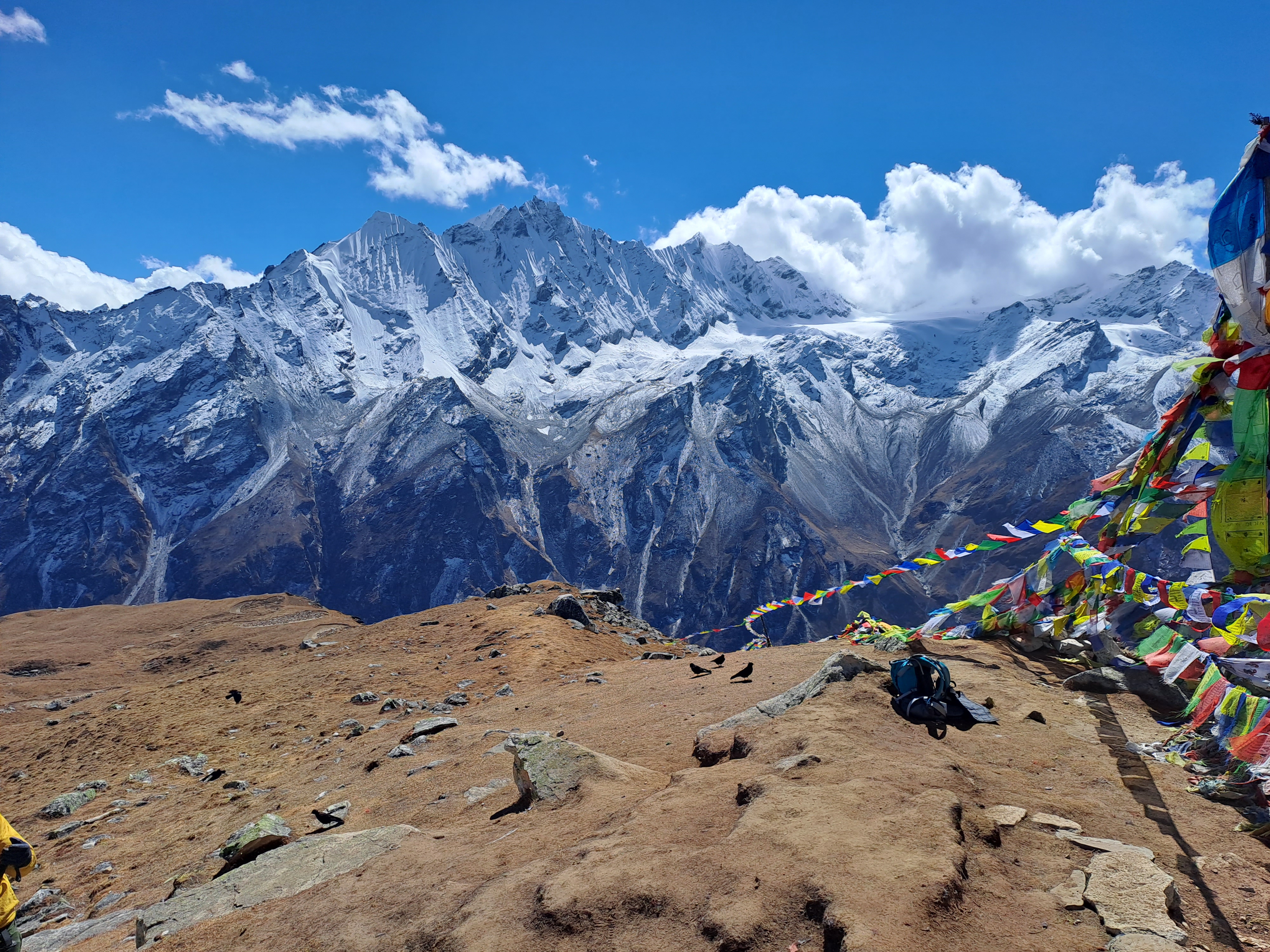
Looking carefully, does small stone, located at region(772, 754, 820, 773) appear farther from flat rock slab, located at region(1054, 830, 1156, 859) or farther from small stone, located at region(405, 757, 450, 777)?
small stone, located at region(405, 757, 450, 777)

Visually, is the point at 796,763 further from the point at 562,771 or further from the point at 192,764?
the point at 192,764

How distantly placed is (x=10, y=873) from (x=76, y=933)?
2795 millimetres

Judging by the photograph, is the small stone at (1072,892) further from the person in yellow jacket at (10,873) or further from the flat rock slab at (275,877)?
the person in yellow jacket at (10,873)

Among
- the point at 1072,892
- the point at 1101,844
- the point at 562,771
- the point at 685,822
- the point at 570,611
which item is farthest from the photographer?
the point at 570,611

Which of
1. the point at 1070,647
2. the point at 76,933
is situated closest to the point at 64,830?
the point at 76,933

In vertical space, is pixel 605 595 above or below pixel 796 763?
below

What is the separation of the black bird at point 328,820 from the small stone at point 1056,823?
373 inches

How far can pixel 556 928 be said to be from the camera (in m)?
5.59

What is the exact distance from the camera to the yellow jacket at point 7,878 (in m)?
6.62

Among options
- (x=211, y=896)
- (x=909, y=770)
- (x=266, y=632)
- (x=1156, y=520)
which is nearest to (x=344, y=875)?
(x=211, y=896)

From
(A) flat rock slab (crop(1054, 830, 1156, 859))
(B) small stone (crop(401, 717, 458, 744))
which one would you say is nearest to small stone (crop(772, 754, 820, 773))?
(A) flat rock slab (crop(1054, 830, 1156, 859))

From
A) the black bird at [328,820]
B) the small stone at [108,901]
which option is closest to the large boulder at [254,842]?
the black bird at [328,820]

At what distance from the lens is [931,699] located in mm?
10234

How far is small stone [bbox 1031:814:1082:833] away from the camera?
22.1 ft
